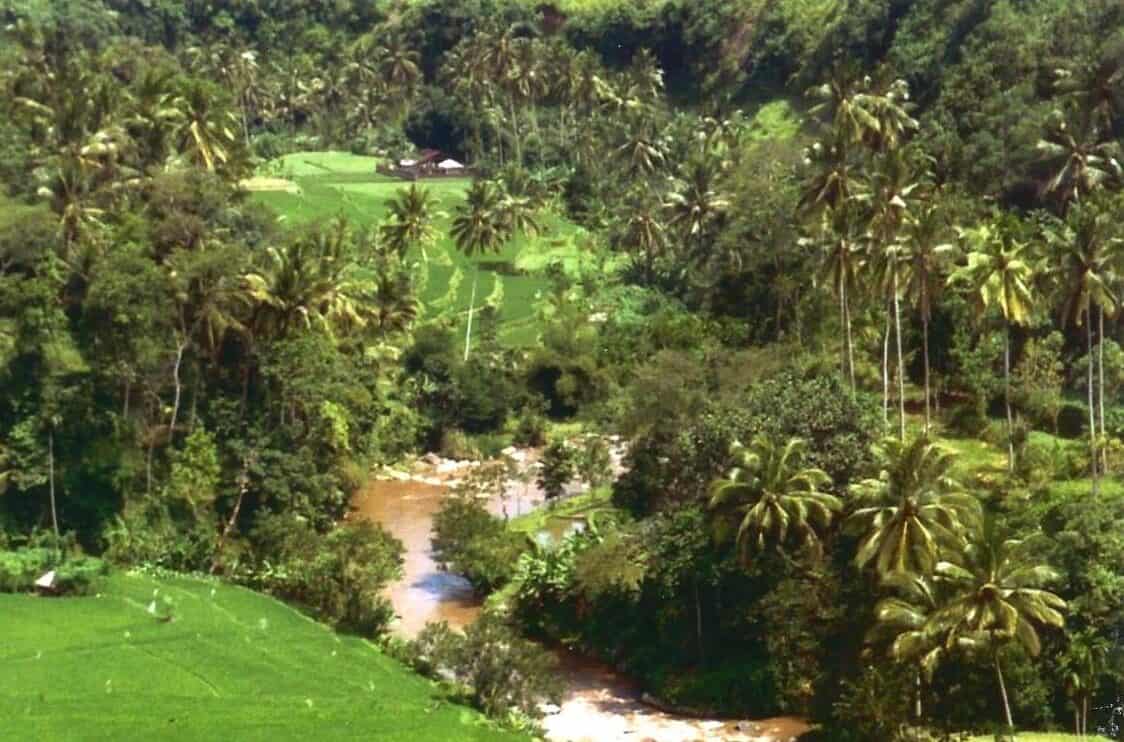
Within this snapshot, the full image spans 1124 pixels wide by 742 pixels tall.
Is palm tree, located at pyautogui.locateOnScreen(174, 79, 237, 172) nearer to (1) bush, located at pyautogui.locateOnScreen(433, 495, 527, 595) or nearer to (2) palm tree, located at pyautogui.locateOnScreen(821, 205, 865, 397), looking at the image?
(1) bush, located at pyautogui.locateOnScreen(433, 495, 527, 595)

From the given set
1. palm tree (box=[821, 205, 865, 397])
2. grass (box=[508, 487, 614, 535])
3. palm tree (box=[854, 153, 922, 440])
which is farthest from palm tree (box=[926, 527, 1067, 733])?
grass (box=[508, 487, 614, 535])

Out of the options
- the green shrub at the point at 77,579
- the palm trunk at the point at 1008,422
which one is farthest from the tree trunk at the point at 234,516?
the palm trunk at the point at 1008,422

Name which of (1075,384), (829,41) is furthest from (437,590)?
(829,41)

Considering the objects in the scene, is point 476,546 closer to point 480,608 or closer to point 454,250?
point 480,608

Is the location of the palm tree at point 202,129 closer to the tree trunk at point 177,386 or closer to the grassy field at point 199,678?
the tree trunk at point 177,386

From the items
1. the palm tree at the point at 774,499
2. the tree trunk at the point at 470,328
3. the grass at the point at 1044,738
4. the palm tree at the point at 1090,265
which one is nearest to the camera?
the grass at the point at 1044,738

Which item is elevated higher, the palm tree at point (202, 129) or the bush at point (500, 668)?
the palm tree at point (202, 129)
